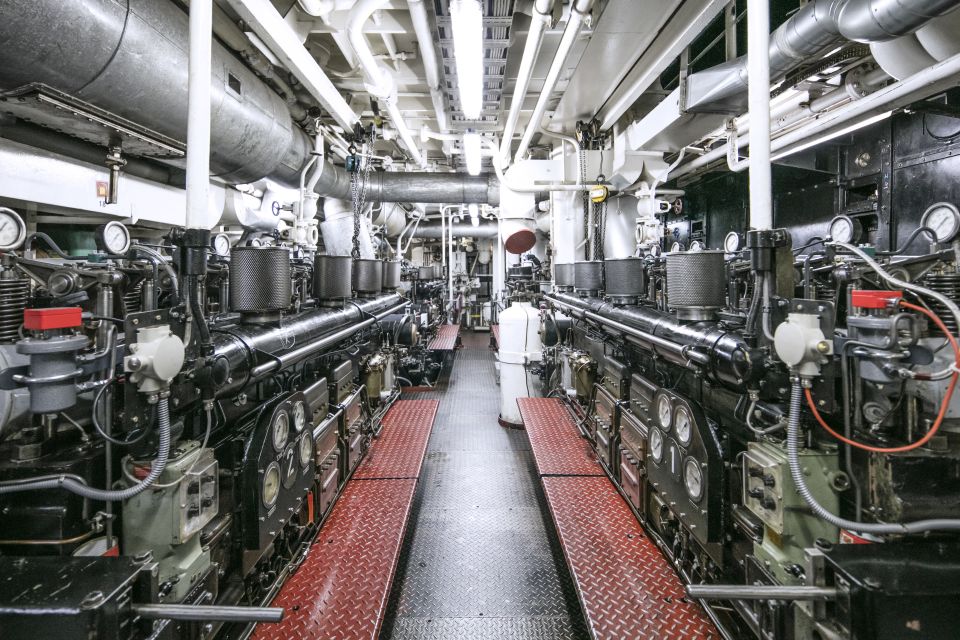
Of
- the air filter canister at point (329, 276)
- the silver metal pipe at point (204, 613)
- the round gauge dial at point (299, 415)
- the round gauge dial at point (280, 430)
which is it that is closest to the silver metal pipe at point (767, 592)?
the silver metal pipe at point (204, 613)

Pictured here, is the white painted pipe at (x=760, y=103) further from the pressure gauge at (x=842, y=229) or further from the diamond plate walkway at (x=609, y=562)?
the diamond plate walkway at (x=609, y=562)

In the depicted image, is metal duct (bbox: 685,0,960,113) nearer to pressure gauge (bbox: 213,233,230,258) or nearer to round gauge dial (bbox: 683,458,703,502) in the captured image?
round gauge dial (bbox: 683,458,703,502)

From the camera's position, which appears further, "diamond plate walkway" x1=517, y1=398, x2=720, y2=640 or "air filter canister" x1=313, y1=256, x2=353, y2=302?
"air filter canister" x1=313, y1=256, x2=353, y2=302

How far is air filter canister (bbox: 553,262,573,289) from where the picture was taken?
4.52 metres

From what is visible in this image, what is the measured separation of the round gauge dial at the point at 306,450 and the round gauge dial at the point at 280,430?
0.64 ft

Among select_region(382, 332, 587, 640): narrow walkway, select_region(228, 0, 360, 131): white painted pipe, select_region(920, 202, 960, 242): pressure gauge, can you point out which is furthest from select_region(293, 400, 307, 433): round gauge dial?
select_region(920, 202, 960, 242): pressure gauge

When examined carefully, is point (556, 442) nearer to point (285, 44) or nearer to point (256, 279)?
point (256, 279)

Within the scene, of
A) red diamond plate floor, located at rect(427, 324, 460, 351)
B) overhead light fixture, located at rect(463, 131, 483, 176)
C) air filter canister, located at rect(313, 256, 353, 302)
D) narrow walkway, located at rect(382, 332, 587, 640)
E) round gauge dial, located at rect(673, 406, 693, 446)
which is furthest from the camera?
red diamond plate floor, located at rect(427, 324, 460, 351)

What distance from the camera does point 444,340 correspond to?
6902 mm

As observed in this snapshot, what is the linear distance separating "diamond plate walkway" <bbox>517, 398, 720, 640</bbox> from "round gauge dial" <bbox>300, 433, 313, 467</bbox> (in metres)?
1.36

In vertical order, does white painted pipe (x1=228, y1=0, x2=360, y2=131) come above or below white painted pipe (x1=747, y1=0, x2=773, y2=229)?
above

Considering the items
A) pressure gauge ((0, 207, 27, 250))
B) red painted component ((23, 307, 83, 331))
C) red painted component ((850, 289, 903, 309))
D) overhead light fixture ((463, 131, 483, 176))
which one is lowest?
red painted component ((23, 307, 83, 331))

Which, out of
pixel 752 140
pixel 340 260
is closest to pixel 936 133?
pixel 752 140

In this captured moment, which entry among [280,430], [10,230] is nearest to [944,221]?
[280,430]
